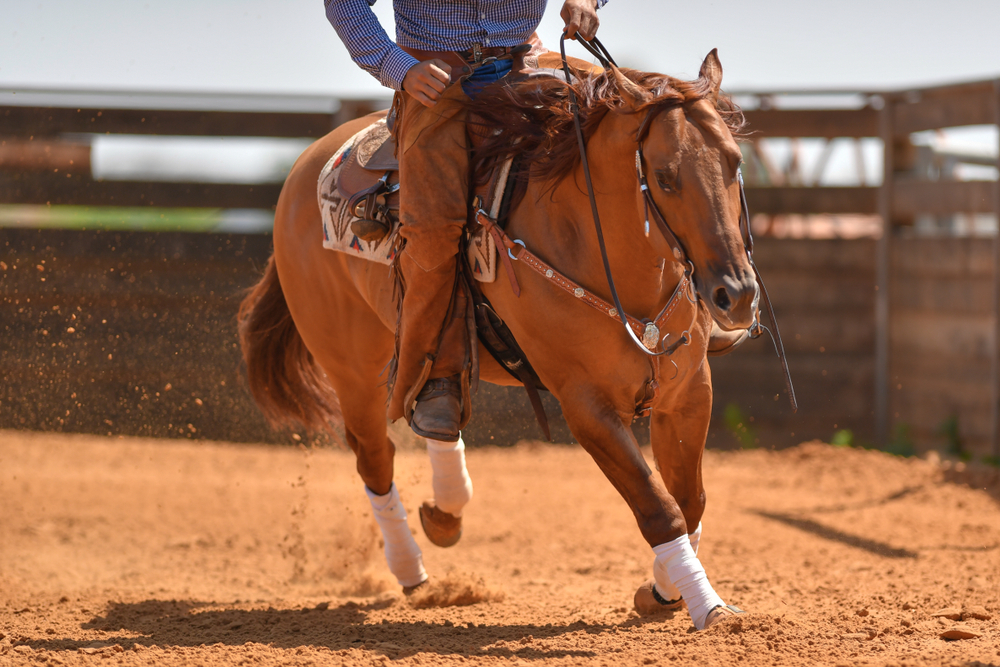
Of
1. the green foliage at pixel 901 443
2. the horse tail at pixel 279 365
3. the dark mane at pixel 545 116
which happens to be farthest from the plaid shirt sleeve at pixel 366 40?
the green foliage at pixel 901 443

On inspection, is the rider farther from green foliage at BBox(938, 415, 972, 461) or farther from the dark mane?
green foliage at BBox(938, 415, 972, 461)

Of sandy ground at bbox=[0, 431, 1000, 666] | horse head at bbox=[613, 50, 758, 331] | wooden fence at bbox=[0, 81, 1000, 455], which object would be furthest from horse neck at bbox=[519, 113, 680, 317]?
wooden fence at bbox=[0, 81, 1000, 455]

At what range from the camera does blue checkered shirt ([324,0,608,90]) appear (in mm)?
3145

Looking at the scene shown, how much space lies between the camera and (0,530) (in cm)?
535

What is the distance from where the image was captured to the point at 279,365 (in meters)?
4.59

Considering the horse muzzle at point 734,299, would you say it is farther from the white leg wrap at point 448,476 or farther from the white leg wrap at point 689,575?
the white leg wrap at point 448,476

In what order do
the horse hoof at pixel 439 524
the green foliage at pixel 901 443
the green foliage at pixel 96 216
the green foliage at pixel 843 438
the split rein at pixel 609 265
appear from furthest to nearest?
the green foliage at pixel 843 438, the green foliage at pixel 96 216, the green foliage at pixel 901 443, the horse hoof at pixel 439 524, the split rein at pixel 609 265

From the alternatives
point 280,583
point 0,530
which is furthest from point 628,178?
point 0,530

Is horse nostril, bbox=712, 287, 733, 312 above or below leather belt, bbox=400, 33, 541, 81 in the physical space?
below

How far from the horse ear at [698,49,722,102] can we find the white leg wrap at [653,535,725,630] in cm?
131

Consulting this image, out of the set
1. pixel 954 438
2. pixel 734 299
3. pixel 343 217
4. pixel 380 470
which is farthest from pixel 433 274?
pixel 954 438

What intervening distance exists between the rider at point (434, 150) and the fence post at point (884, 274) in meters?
4.53

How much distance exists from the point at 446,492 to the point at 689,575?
139cm

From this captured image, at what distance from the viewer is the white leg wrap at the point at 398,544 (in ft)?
13.3
